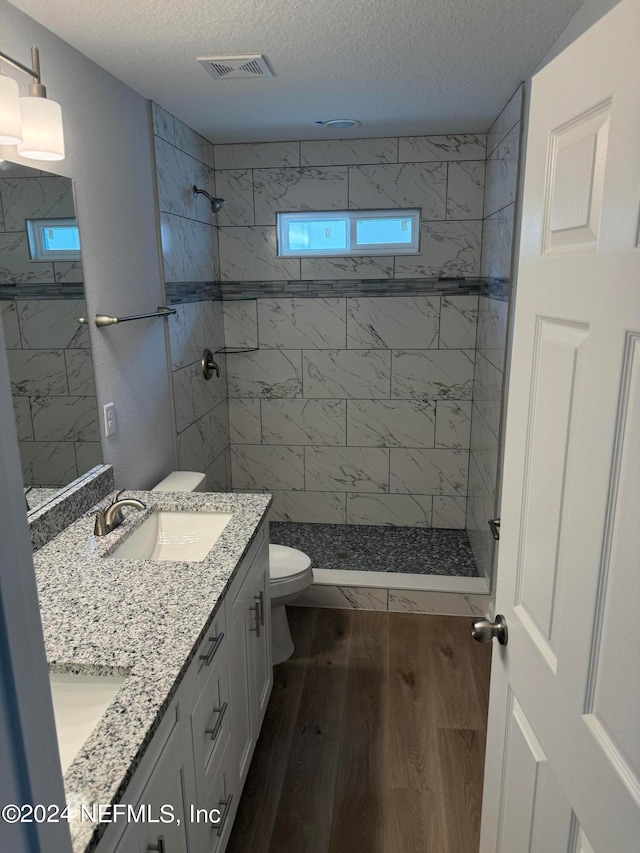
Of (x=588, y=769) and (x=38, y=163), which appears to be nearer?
(x=588, y=769)

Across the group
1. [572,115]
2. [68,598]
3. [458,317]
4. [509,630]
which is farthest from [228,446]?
[572,115]

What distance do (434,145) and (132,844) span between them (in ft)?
11.8

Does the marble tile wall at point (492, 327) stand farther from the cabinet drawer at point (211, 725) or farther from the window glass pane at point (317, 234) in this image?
the cabinet drawer at point (211, 725)

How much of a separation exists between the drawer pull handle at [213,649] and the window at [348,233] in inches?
107

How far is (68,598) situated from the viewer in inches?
64.2

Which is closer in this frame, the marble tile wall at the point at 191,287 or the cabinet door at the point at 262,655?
the cabinet door at the point at 262,655

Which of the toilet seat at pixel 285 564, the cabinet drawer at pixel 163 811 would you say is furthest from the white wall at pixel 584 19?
the toilet seat at pixel 285 564

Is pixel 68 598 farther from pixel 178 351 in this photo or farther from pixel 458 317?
pixel 458 317

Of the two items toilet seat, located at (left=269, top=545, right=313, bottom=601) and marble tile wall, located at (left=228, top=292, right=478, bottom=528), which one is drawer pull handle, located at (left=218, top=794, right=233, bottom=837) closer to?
toilet seat, located at (left=269, top=545, right=313, bottom=601)

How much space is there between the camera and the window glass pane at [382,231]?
378cm

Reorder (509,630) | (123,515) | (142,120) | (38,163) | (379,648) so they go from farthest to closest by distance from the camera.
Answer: (379,648) → (142,120) → (123,515) → (38,163) → (509,630)

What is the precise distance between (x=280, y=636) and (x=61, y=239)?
192cm

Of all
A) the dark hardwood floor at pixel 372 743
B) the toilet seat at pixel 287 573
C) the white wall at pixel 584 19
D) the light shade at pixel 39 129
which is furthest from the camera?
the toilet seat at pixel 287 573

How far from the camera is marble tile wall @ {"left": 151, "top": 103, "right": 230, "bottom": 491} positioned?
296 cm
